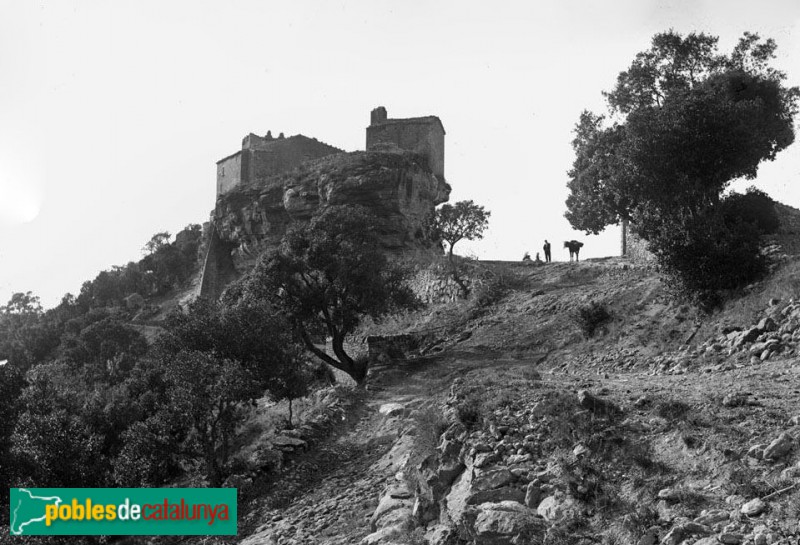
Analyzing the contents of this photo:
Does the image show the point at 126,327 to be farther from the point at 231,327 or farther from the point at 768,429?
Answer: the point at 768,429

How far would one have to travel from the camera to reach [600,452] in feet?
31.5

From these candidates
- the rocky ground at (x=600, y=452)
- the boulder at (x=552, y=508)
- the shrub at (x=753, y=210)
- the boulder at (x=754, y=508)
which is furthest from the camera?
the shrub at (x=753, y=210)

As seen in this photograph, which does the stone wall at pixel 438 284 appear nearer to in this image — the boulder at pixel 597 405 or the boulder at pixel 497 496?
the boulder at pixel 597 405

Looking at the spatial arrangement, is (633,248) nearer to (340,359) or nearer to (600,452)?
(340,359)

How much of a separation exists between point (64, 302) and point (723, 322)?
7085cm

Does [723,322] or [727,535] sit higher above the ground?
[723,322]

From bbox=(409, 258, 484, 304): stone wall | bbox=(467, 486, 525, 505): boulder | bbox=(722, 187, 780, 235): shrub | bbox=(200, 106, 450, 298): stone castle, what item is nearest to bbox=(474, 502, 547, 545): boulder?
bbox=(467, 486, 525, 505): boulder

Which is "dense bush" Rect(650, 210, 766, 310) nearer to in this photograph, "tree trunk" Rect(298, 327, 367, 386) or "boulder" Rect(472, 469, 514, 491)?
"boulder" Rect(472, 469, 514, 491)

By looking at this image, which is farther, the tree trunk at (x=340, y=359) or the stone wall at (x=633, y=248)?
the stone wall at (x=633, y=248)

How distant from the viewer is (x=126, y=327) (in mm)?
47500

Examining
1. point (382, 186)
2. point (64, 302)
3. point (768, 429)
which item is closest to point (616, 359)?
point (768, 429)

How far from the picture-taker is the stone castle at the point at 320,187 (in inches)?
1981

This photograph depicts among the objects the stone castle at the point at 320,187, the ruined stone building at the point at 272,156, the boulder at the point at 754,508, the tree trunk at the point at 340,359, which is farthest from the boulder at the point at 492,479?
the ruined stone building at the point at 272,156

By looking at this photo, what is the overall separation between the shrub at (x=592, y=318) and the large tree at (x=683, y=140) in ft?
10.9
